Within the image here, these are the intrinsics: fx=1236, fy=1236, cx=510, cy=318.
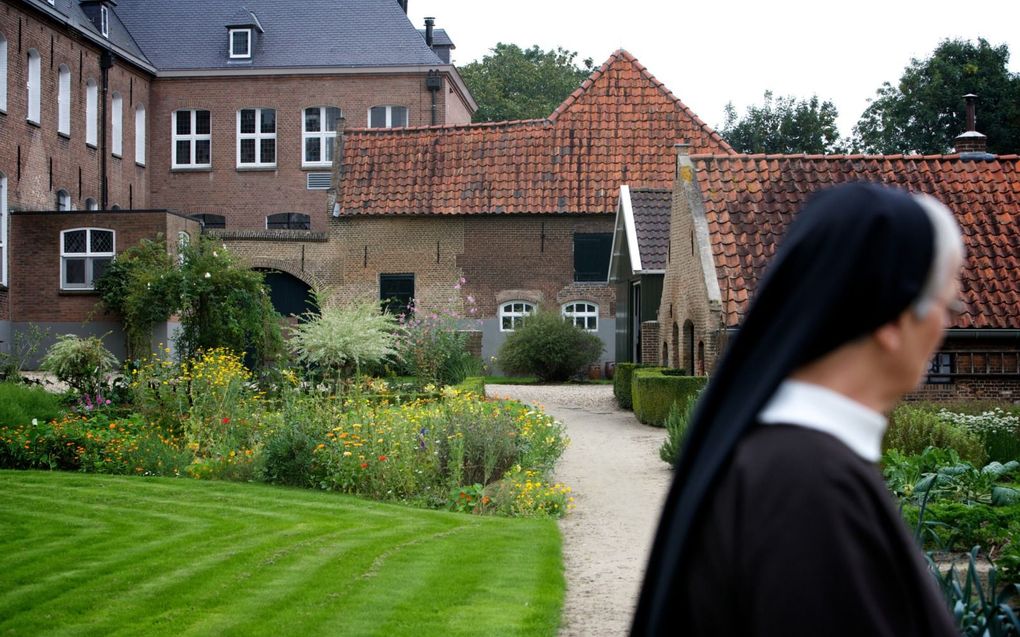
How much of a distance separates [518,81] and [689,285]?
151 feet

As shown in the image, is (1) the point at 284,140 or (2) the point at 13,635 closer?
(2) the point at 13,635

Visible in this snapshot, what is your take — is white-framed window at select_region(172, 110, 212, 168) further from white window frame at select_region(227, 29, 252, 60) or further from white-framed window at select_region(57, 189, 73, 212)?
white-framed window at select_region(57, 189, 73, 212)

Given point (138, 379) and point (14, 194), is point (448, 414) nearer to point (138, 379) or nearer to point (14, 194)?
point (138, 379)

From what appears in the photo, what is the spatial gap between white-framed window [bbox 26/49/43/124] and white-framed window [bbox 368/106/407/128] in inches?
477

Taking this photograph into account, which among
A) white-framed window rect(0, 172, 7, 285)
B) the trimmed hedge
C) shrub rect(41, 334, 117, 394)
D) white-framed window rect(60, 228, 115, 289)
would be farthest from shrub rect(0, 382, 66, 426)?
white-framed window rect(0, 172, 7, 285)

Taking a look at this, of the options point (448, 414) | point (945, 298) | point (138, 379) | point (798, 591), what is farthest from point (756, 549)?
point (138, 379)

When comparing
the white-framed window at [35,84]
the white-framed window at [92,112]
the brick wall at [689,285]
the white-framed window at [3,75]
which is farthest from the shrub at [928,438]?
the white-framed window at [92,112]

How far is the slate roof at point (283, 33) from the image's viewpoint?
138ft

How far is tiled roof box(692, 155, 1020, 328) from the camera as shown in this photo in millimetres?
19406

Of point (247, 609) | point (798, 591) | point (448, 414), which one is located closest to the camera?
point (798, 591)

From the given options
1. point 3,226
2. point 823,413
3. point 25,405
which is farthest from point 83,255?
point 823,413

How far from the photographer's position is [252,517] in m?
10.6

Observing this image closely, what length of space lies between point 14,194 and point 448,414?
70.6ft

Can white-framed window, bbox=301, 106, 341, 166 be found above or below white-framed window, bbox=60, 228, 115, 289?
above
